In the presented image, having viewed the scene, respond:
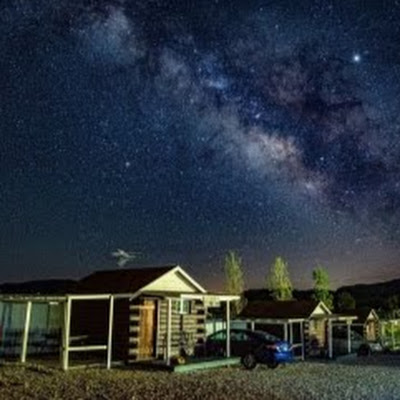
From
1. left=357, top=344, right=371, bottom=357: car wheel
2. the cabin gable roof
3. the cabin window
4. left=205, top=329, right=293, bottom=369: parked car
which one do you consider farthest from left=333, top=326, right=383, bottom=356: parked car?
the cabin gable roof

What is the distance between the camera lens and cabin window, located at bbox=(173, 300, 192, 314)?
3085 centimetres

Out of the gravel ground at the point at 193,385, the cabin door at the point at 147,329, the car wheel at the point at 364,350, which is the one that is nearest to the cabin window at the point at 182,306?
the cabin door at the point at 147,329

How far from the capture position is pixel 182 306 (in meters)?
31.2

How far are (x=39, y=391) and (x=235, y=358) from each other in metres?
13.4

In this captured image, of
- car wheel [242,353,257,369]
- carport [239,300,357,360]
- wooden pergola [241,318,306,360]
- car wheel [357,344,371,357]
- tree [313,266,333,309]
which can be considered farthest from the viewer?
A: tree [313,266,333,309]

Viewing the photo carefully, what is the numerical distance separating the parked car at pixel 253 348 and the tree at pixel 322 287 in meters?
44.2

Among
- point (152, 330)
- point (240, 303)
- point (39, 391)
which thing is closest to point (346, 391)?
point (39, 391)

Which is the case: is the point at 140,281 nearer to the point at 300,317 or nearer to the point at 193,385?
the point at 193,385

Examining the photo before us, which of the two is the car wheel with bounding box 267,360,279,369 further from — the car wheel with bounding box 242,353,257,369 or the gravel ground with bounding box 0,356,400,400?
the gravel ground with bounding box 0,356,400,400

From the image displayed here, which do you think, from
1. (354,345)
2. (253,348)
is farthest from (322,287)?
(253,348)

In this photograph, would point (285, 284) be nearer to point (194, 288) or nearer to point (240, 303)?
point (240, 303)

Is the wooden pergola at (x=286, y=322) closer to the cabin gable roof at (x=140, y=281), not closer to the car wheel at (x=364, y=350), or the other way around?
the car wheel at (x=364, y=350)

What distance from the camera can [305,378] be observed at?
22656 millimetres

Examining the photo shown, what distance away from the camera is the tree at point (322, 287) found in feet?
238
